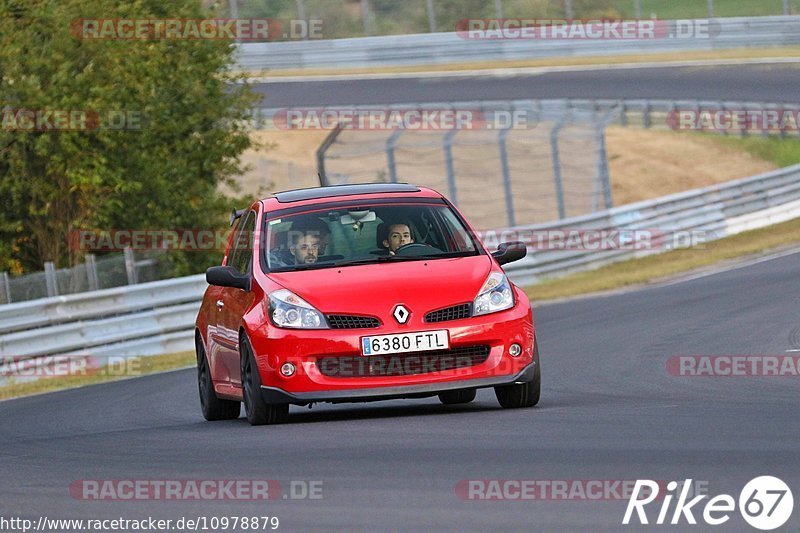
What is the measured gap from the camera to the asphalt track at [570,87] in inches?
1602

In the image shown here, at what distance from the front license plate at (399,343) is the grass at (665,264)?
13947mm

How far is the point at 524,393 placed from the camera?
10359mm

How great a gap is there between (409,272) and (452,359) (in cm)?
64

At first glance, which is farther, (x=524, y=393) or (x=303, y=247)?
(x=303, y=247)

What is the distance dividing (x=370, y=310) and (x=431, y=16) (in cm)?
3690

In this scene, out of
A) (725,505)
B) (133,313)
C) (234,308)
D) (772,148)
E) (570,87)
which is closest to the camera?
(725,505)

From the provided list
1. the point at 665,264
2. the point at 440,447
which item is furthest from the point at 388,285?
the point at 665,264

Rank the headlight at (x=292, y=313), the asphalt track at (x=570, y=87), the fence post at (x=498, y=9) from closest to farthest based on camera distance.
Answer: the headlight at (x=292, y=313) → the asphalt track at (x=570, y=87) → the fence post at (x=498, y=9)

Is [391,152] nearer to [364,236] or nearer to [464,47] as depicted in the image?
[364,236]

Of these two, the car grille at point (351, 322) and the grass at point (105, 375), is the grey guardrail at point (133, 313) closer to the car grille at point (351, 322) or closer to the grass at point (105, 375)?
the grass at point (105, 375)

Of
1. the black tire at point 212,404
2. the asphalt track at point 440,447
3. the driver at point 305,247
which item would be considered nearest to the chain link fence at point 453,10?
the asphalt track at point 440,447

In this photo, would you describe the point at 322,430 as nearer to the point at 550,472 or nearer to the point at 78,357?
the point at 550,472

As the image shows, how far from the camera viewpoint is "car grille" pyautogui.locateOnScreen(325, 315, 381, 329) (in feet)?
32.4

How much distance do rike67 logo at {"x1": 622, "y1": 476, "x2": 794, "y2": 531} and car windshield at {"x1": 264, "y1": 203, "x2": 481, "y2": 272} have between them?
4.31m
